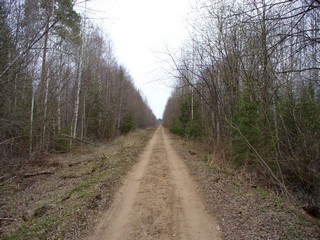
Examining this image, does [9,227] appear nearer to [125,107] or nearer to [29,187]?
[29,187]

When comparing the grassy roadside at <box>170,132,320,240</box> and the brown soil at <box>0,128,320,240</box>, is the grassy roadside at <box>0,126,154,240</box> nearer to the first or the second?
the brown soil at <box>0,128,320,240</box>

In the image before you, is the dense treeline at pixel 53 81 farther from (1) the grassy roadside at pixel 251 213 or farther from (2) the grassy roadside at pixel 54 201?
(1) the grassy roadside at pixel 251 213

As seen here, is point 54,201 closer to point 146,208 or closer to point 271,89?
point 146,208

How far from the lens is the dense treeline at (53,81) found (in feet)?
25.2

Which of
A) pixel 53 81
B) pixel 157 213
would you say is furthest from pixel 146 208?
pixel 53 81

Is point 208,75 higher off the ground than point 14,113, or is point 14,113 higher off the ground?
point 208,75

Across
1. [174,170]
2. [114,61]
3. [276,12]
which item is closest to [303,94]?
[276,12]

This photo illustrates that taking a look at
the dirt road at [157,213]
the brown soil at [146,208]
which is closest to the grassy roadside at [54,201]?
the brown soil at [146,208]

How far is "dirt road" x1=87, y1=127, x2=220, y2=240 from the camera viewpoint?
17.5 feet

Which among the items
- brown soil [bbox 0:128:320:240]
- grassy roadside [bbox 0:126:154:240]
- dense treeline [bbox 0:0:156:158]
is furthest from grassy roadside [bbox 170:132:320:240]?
dense treeline [bbox 0:0:156:158]

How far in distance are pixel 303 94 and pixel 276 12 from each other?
16.6 ft

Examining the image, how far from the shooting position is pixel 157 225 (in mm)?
5719

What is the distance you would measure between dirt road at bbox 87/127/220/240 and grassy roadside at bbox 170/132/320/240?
0.33 m

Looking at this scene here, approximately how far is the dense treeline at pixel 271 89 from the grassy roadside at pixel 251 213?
0.69 metres
